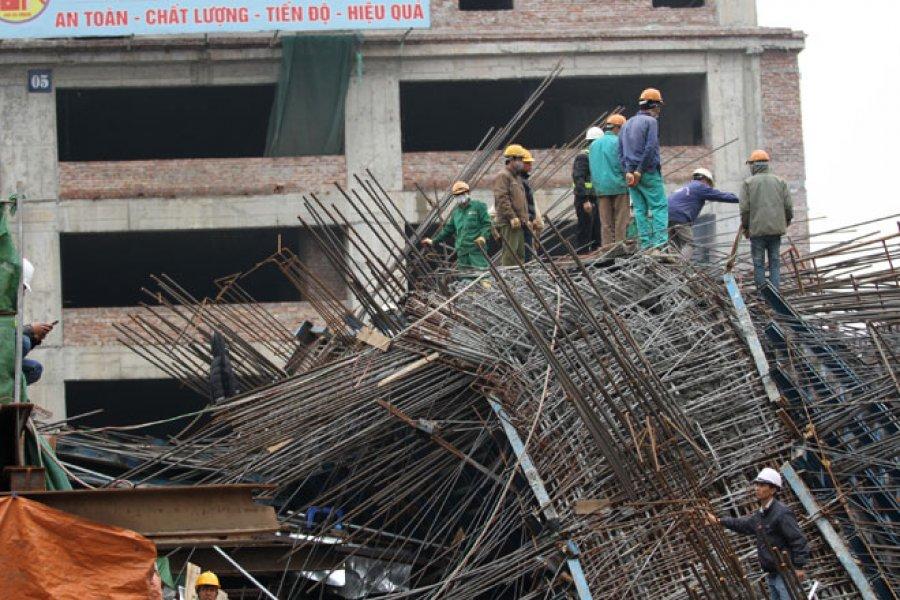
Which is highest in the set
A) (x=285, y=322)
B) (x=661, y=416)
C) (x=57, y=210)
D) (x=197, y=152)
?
(x=197, y=152)

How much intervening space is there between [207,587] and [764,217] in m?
6.54

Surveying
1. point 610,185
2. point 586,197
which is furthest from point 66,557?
point 586,197

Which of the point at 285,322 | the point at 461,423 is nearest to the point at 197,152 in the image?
the point at 285,322

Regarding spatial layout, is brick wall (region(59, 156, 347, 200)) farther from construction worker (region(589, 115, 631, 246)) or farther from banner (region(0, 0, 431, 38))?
construction worker (region(589, 115, 631, 246))

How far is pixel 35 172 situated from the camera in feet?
108

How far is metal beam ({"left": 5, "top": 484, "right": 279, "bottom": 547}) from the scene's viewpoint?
34.4 feet

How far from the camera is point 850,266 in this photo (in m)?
15.9

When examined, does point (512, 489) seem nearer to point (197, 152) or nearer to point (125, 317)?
point (125, 317)

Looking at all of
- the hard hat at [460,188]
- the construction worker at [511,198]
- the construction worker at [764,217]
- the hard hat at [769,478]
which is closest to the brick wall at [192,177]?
the hard hat at [460,188]

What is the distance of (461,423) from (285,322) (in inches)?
655

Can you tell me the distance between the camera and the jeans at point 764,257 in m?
15.7

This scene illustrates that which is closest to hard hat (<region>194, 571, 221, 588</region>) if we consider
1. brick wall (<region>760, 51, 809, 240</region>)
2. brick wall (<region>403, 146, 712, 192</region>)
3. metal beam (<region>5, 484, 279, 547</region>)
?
metal beam (<region>5, 484, 279, 547</region>)

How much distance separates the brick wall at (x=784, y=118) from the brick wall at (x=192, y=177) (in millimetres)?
8692

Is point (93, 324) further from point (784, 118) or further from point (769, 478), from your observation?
point (769, 478)
